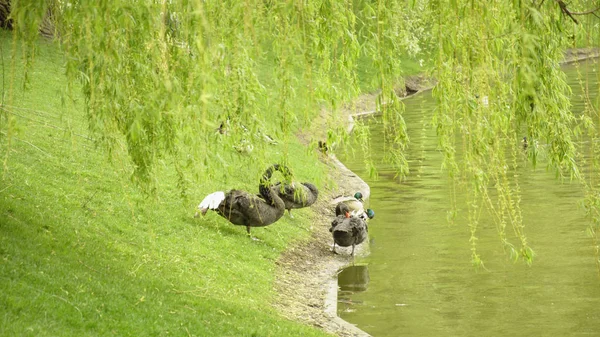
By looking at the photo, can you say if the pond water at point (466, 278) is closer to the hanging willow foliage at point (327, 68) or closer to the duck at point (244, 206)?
the hanging willow foliage at point (327, 68)

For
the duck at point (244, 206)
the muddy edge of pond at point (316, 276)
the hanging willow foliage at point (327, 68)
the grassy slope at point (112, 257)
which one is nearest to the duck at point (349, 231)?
the muddy edge of pond at point (316, 276)

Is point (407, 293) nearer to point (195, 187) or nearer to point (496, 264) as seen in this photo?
point (496, 264)

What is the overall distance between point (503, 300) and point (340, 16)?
7.64 meters

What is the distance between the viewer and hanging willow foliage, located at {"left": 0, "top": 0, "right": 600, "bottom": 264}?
674 centimetres

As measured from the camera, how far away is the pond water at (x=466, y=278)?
1291 centimetres

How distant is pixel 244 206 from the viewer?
15719mm

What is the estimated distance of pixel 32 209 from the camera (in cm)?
1181

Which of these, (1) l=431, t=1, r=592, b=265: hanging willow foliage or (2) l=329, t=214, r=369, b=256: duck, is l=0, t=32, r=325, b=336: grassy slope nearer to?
(2) l=329, t=214, r=369, b=256: duck

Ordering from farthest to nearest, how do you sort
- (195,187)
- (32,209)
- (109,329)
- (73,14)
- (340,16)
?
(195,187) → (32,209) → (109,329) → (340,16) → (73,14)

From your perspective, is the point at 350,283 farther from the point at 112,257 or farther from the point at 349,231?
the point at 112,257

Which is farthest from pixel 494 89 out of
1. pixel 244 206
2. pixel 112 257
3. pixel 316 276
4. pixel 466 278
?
pixel 244 206

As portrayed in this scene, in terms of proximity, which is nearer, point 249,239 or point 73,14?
point 73,14

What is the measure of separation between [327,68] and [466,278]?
26.3 ft

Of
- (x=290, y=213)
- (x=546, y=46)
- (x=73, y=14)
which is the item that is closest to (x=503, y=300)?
(x=290, y=213)
